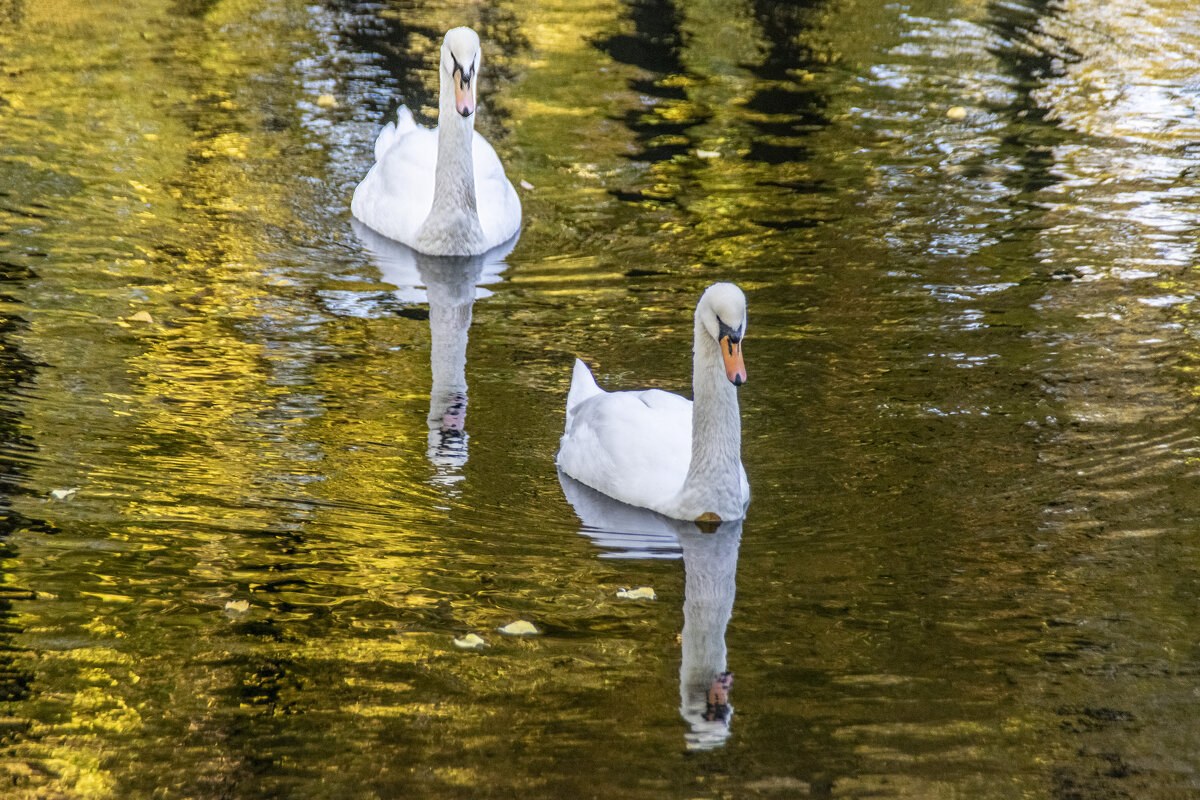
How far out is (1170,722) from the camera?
5.90m

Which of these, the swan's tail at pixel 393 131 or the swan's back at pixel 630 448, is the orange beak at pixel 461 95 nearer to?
the swan's tail at pixel 393 131

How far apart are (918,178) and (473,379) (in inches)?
216

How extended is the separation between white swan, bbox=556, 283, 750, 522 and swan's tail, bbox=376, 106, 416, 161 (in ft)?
18.3

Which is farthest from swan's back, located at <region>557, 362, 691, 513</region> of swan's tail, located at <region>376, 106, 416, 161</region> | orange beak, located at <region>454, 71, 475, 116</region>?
swan's tail, located at <region>376, 106, 416, 161</region>

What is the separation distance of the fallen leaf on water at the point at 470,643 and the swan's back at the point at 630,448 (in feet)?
5.11

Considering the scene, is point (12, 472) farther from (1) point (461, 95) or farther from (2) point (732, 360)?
(1) point (461, 95)

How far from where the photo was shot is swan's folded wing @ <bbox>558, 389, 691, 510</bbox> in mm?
7746

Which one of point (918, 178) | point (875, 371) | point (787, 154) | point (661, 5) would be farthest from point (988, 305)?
point (661, 5)

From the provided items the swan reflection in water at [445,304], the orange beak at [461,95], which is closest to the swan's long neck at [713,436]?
the swan reflection in water at [445,304]

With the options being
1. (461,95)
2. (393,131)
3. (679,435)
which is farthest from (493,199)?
(679,435)

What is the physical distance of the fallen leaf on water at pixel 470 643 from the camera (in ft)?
20.9

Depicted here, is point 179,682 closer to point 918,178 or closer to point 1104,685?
point 1104,685

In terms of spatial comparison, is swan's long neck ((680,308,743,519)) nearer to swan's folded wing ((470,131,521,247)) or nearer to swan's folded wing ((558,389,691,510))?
swan's folded wing ((558,389,691,510))

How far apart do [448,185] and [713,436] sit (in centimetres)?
501
